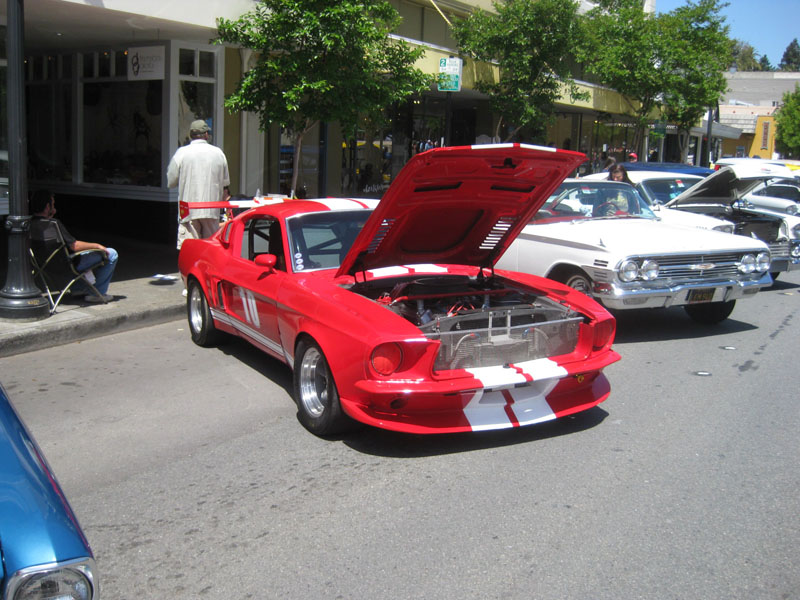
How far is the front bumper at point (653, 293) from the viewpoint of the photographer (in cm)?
754

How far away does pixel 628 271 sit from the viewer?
7559 millimetres

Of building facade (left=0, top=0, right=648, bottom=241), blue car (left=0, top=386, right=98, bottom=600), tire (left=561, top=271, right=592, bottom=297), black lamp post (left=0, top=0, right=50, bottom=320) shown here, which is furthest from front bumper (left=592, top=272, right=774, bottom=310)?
blue car (left=0, top=386, right=98, bottom=600)

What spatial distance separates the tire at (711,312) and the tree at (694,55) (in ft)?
52.0

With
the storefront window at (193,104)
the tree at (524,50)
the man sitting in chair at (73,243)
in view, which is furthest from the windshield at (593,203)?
the tree at (524,50)

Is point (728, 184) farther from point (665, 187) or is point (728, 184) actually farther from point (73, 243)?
point (73, 243)

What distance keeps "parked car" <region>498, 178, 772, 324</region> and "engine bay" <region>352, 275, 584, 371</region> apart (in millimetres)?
2036

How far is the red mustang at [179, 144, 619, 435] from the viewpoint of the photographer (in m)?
4.66

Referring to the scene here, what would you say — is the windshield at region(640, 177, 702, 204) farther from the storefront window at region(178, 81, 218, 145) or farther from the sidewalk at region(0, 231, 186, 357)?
the sidewalk at region(0, 231, 186, 357)

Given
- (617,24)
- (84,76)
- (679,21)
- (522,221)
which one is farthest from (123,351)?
(679,21)

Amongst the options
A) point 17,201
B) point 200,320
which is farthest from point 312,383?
point 17,201

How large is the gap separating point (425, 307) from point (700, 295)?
11.9ft

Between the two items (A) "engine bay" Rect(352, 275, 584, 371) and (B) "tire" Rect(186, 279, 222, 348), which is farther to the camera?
(B) "tire" Rect(186, 279, 222, 348)

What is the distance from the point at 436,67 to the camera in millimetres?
15547

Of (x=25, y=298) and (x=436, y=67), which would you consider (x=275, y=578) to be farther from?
(x=436, y=67)
